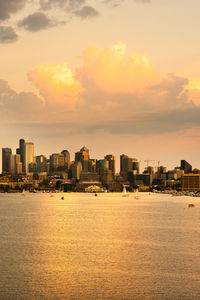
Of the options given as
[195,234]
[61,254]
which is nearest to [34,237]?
[61,254]

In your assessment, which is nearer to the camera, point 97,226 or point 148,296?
point 148,296

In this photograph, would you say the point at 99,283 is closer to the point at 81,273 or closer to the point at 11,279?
the point at 81,273

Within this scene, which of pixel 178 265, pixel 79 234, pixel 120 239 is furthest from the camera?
pixel 79 234

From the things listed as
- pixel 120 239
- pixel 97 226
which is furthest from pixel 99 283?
pixel 97 226

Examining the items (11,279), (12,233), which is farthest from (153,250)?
(12,233)

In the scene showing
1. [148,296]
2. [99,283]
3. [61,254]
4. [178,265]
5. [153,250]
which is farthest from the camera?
[153,250]

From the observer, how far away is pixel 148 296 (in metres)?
44.2

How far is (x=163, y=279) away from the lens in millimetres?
52344

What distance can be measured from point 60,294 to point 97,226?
71.9 meters

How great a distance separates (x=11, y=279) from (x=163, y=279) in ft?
53.3

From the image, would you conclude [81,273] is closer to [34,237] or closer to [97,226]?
[34,237]

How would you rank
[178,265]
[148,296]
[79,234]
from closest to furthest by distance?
[148,296] < [178,265] < [79,234]

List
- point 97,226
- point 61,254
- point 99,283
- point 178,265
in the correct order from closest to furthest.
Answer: point 99,283 → point 178,265 → point 61,254 → point 97,226

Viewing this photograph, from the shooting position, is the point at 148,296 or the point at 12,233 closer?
the point at 148,296
